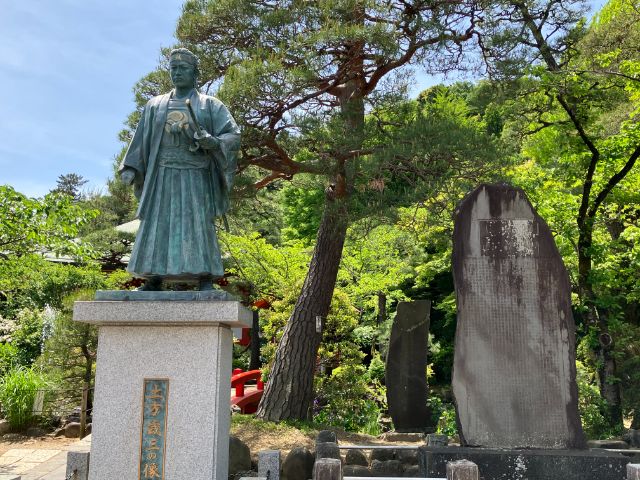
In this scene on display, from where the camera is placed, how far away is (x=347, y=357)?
1263 cm

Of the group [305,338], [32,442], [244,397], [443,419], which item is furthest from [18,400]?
[443,419]

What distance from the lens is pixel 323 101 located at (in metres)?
10.0

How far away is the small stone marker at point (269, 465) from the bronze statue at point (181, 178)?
1.47 meters

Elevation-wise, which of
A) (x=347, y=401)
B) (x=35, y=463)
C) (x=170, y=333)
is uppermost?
(x=170, y=333)

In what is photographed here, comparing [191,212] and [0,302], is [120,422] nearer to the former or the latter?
[191,212]

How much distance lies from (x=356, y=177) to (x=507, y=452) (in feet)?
15.6

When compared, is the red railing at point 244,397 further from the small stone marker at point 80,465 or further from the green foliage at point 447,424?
the small stone marker at point 80,465

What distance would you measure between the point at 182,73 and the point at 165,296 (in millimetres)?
1921

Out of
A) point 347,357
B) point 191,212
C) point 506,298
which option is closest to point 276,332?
point 347,357

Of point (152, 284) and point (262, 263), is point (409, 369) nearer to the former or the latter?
point (262, 263)

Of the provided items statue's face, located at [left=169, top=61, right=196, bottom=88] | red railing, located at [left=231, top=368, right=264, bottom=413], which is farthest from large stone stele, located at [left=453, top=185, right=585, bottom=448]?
red railing, located at [left=231, top=368, right=264, bottom=413]

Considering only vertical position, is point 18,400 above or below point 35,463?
above

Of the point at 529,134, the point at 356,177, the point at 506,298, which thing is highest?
the point at 529,134

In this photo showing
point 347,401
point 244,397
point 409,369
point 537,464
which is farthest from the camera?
point 244,397
